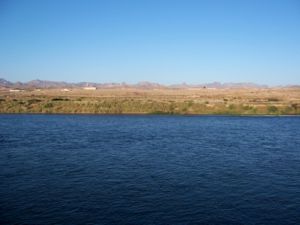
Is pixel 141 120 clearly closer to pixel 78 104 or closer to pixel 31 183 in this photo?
pixel 78 104

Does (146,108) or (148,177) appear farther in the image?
(146,108)

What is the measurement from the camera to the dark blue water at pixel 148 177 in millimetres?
17672

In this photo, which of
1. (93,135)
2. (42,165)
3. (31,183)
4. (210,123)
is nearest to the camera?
(31,183)

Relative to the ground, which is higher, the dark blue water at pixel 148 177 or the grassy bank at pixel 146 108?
the grassy bank at pixel 146 108

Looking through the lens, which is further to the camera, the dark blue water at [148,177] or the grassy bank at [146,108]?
the grassy bank at [146,108]

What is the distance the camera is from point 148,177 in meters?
24.3

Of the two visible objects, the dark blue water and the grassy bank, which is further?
the grassy bank

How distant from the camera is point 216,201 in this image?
19.7 metres

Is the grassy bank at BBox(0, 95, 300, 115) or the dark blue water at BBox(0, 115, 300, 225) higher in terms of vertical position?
the grassy bank at BBox(0, 95, 300, 115)

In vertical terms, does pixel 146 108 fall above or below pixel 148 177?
above

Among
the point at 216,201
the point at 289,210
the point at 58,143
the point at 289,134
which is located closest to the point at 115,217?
the point at 216,201

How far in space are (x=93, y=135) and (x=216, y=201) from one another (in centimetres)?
2597

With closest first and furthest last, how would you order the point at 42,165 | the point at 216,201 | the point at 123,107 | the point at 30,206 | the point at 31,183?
the point at 30,206 → the point at 216,201 → the point at 31,183 → the point at 42,165 → the point at 123,107

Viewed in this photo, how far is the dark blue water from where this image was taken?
17672 mm
